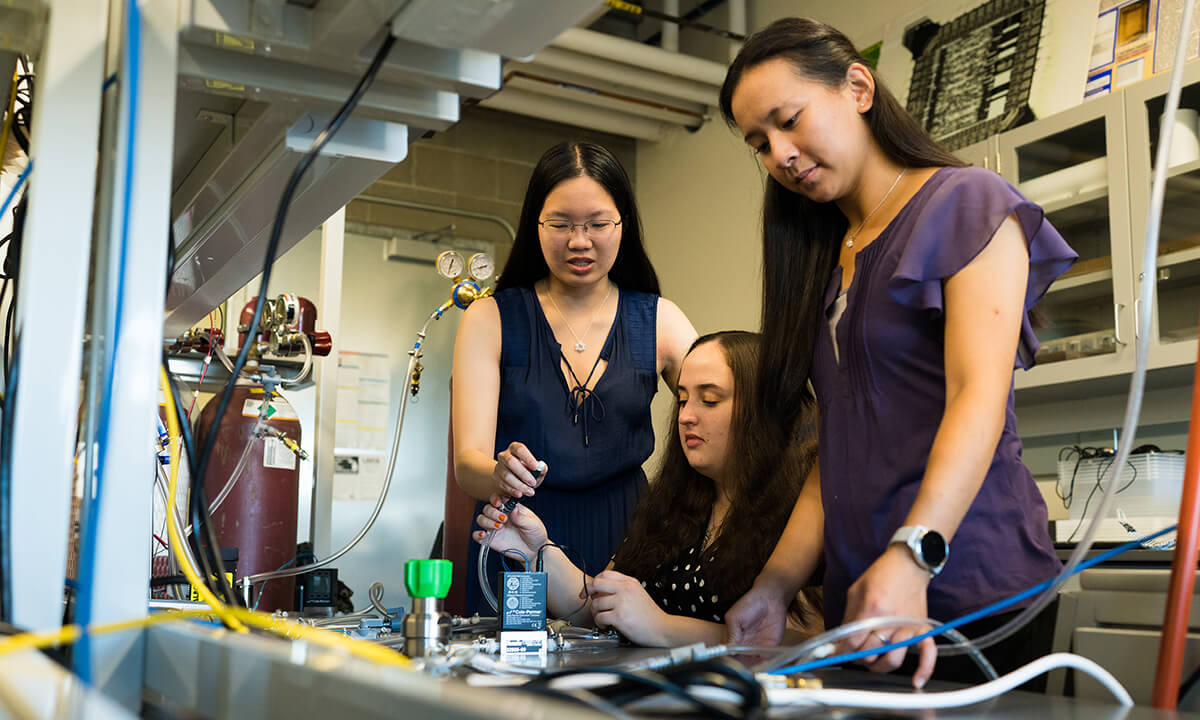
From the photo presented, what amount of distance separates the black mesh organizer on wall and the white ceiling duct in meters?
0.81

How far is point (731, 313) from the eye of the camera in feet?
14.4

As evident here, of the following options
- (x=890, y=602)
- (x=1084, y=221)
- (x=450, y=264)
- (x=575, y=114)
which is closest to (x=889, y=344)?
(x=890, y=602)

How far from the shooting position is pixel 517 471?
1203 mm

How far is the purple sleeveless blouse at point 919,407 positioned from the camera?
92 centimetres

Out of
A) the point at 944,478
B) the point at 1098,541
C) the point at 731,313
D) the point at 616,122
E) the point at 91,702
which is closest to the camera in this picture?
the point at 91,702

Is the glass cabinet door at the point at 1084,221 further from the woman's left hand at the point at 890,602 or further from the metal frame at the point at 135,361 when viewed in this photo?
the metal frame at the point at 135,361

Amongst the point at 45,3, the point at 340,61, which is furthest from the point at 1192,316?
the point at 45,3

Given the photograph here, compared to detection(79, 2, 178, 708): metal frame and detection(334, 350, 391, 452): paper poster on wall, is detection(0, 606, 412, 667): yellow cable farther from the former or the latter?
detection(334, 350, 391, 452): paper poster on wall

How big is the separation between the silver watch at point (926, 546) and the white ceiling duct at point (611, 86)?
3.25 metres

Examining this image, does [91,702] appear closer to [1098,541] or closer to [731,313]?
[1098,541]

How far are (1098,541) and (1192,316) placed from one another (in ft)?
2.35

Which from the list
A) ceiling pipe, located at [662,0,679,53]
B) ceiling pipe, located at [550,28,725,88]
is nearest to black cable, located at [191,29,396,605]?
ceiling pipe, located at [550,28,725,88]

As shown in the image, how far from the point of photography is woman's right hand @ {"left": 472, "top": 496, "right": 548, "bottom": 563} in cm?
130

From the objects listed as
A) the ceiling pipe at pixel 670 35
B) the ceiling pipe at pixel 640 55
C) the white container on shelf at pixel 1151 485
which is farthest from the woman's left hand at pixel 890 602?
the ceiling pipe at pixel 670 35
